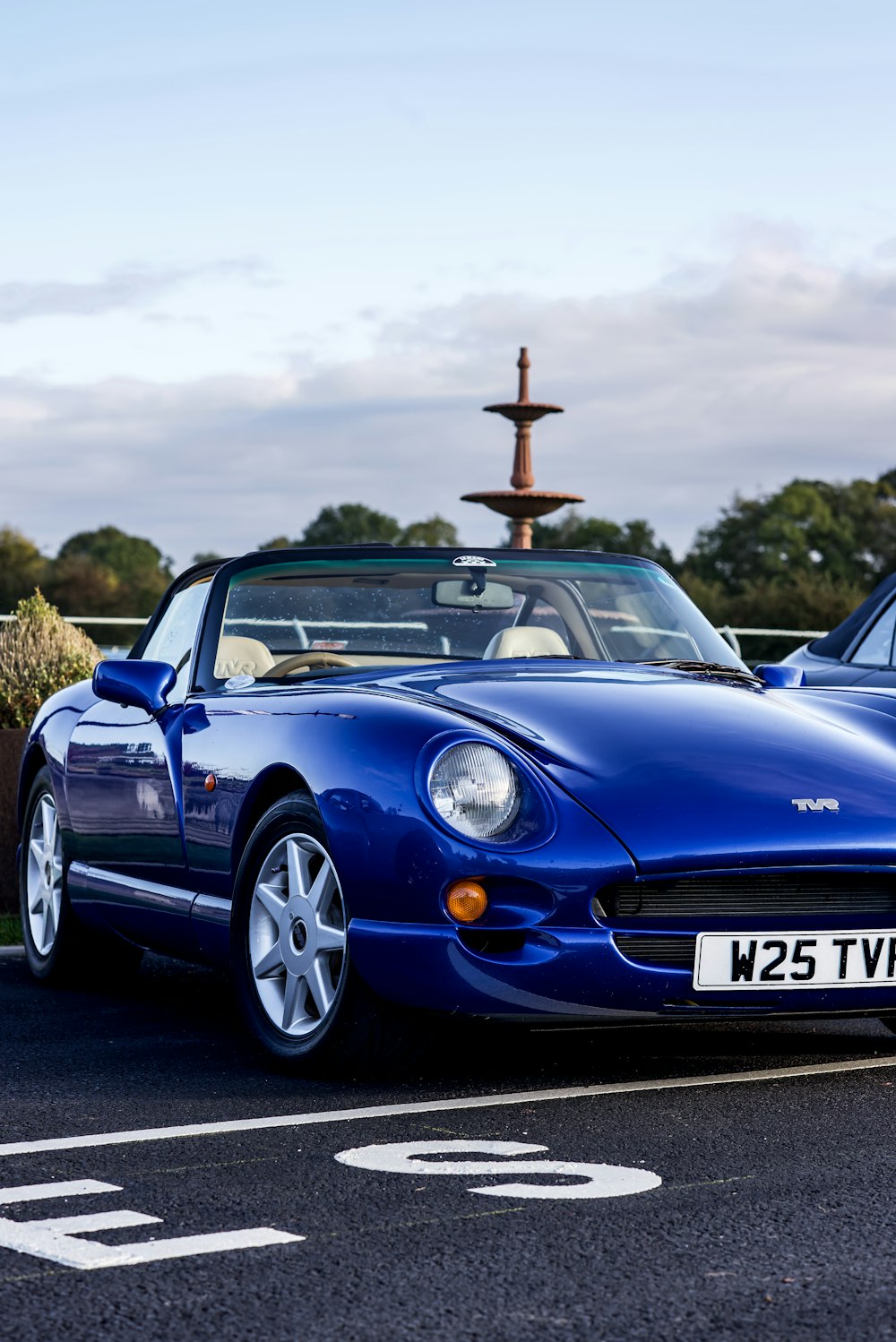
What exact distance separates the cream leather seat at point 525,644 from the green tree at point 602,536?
8187 centimetres

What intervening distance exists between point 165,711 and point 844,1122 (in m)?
2.49

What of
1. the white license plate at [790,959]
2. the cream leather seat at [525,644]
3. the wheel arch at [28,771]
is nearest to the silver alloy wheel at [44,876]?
the wheel arch at [28,771]

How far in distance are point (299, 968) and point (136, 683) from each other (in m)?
1.37

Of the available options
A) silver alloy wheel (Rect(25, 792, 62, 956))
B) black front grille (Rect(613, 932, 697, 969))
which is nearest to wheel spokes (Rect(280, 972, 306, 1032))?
black front grille (Rect(613, 932, 697, 969))

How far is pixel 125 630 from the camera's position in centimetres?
2273

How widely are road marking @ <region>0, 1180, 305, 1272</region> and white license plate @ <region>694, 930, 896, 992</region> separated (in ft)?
4.68

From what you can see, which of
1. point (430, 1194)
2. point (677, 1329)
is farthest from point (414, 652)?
point (677, 1329)

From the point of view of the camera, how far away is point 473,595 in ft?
20.0

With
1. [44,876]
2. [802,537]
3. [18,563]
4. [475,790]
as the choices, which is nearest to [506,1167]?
[475,790]

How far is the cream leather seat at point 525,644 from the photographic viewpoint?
5.88m

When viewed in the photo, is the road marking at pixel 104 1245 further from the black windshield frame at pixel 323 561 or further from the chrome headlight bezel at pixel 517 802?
the black windshield frame at pixel 323 561

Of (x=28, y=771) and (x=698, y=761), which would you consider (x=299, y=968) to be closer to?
(x=698, y=761)

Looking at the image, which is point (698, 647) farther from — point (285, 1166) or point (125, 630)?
point (125, 630)

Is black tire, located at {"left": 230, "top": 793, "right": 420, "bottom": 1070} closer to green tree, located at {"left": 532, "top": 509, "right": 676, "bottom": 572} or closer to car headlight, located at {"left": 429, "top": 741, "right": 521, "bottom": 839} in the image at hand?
car headlight, located at {"left": 429, "top": 741, "right": 521, "bottom": 839}
